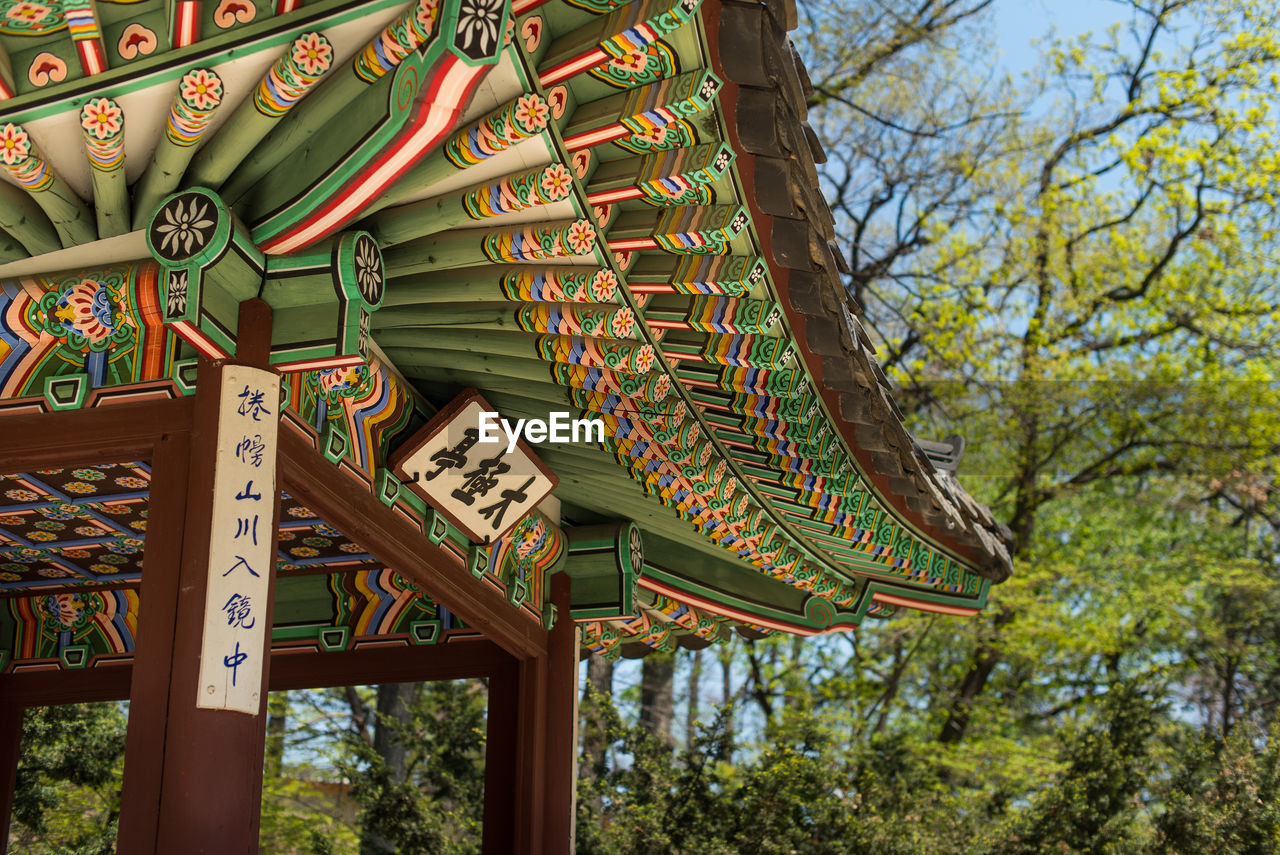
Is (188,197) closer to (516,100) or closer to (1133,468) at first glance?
(516,100)

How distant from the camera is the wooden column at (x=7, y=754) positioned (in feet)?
15.6

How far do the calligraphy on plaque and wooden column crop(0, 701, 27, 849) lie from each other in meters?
2.33

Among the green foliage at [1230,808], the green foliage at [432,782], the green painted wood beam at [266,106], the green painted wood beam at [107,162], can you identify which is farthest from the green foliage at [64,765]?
the green foliage at [1230,808]

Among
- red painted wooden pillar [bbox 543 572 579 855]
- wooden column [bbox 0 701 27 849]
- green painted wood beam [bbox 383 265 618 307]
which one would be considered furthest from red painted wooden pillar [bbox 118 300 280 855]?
wooden column [bbox 0 701 27 849]

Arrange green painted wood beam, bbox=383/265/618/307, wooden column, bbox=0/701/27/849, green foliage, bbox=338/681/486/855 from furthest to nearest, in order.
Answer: green foliage, bbox=338/681/486/855, wooden column, bbox=0/701/27/849, green painted wood beam, bbox=383/265/618/307

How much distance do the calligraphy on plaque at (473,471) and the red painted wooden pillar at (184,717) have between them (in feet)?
3.27

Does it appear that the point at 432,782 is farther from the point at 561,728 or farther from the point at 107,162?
the point at 107,162

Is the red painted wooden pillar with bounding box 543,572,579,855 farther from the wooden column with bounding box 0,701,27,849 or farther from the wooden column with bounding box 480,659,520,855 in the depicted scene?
the wooden column with bounding box 0,701,27,849

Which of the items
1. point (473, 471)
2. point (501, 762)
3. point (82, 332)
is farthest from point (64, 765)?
point (82, 332)

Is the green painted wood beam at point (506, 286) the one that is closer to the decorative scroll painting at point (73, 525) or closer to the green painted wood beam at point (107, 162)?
the green painted wood beam at point (107, 162)

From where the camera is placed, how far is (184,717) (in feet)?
7.15

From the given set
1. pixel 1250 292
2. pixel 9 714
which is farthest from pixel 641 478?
pixel 1250 292

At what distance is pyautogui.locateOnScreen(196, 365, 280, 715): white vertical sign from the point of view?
7.34ft

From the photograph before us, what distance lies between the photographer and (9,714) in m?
4.75
